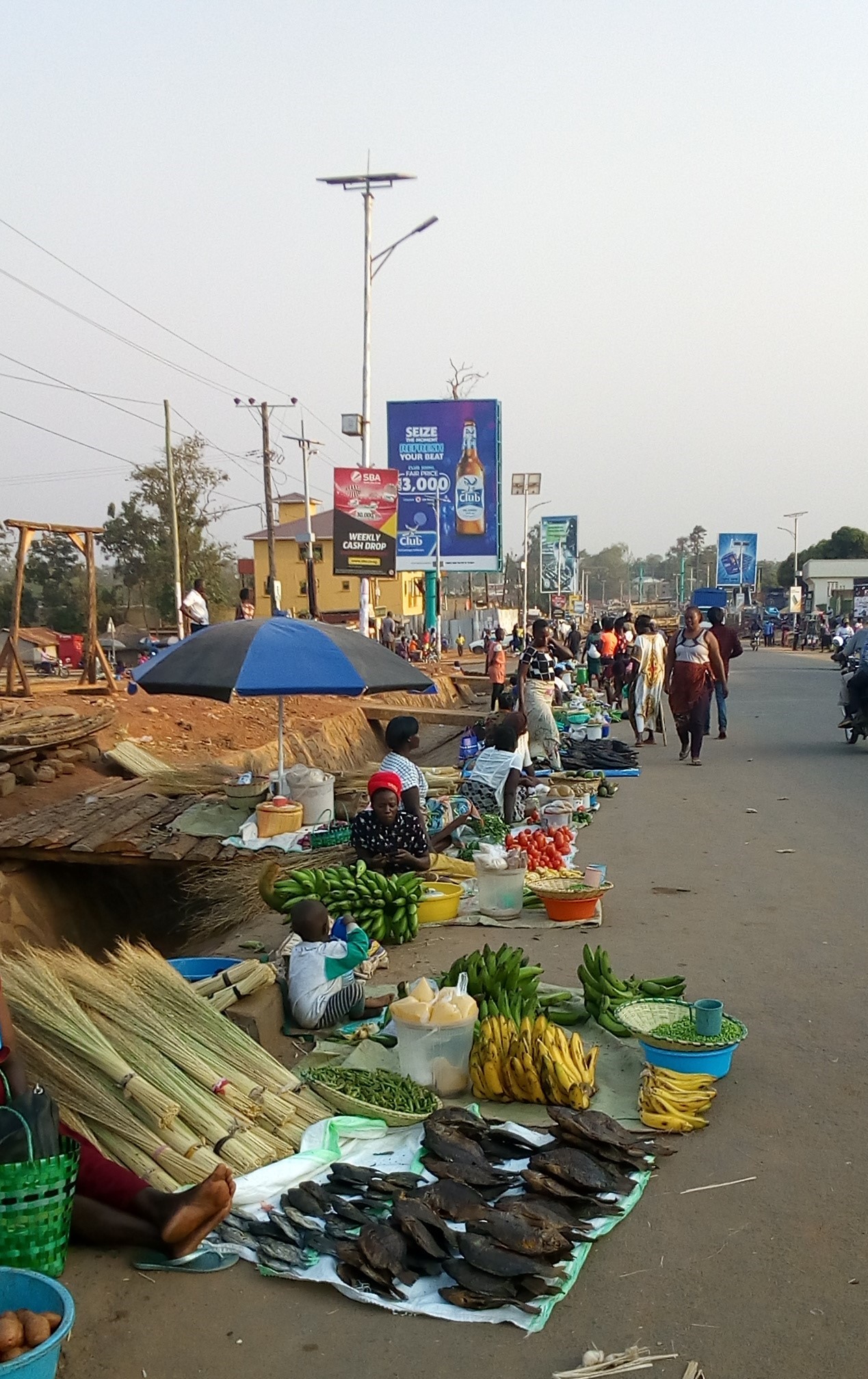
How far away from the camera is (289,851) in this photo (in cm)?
841

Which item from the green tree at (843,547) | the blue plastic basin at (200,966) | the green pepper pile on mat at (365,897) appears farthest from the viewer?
the green tree at (843,547)

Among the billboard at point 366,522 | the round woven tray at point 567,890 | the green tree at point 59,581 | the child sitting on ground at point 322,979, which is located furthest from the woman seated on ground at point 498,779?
the green tree at point 59,581

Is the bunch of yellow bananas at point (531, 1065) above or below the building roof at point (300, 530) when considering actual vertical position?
below

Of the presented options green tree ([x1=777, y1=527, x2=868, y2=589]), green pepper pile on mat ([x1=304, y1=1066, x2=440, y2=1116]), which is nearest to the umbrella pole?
green pepper pile on mat ([x1=304, y1=1066, x2=440, y2=1116])

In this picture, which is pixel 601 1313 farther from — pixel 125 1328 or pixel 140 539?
pixel 140 539

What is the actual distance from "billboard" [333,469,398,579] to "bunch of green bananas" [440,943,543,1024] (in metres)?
14.1

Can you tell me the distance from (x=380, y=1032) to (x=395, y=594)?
52.5 meters

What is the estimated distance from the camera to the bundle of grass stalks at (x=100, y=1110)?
3.62m

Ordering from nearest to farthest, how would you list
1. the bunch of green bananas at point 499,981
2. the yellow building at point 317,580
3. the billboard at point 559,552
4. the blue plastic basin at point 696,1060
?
the blue plastic basin at point 696,1060 < the bunch of green bananas at point 499,981 < the billboard at point 559,552 < the yellow building at point 317,580

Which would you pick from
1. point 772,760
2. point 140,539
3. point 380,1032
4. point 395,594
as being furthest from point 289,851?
point 395,594

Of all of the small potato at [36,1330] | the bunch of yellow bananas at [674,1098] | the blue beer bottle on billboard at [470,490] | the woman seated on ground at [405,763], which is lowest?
the bunch of yellow bananas at [674,1098]

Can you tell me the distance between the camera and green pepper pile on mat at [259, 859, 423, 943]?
6.65 m

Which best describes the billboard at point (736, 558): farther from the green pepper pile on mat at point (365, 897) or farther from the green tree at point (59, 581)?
the green pepper pile on mat at point (365, 897)

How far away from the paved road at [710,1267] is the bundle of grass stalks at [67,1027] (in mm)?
523
